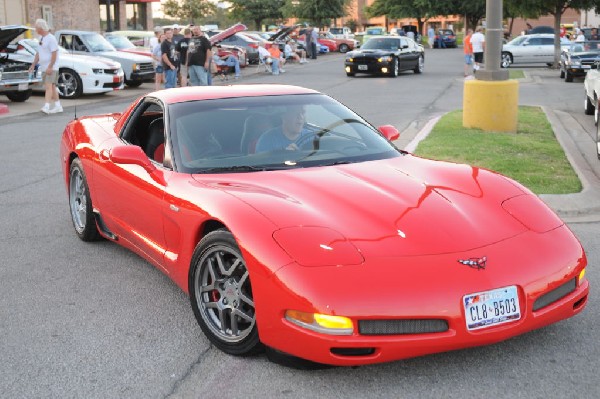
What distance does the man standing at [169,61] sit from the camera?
20.8 meters

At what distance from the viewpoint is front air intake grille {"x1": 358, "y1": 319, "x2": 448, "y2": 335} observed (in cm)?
376

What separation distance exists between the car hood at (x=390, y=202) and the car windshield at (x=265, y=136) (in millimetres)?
197

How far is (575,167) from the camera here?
33.2ft

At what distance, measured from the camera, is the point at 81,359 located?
4395mm

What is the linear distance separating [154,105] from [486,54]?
322 inches

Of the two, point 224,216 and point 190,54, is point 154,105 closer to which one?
point 224,216

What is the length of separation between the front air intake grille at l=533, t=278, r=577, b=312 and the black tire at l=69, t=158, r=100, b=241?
3850 mm

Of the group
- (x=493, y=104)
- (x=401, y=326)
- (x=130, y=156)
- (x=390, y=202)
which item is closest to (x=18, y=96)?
(x=493, y=104)

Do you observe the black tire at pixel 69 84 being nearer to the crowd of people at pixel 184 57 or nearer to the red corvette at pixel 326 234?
the crowd of people at pixel 184 57

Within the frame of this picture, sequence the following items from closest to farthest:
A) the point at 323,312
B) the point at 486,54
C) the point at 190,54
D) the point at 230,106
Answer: the point at 323,312 → the point at 230,106 → the point at 486,54 → the point at 190,54

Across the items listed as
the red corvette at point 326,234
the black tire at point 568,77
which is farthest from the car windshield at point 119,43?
the red corvette at point 326,234

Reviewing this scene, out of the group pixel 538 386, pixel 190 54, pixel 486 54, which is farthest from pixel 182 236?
pixel 190 54

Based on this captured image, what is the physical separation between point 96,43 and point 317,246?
23.0 m

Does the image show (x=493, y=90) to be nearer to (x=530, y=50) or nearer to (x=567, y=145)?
(x=567, y=145)
